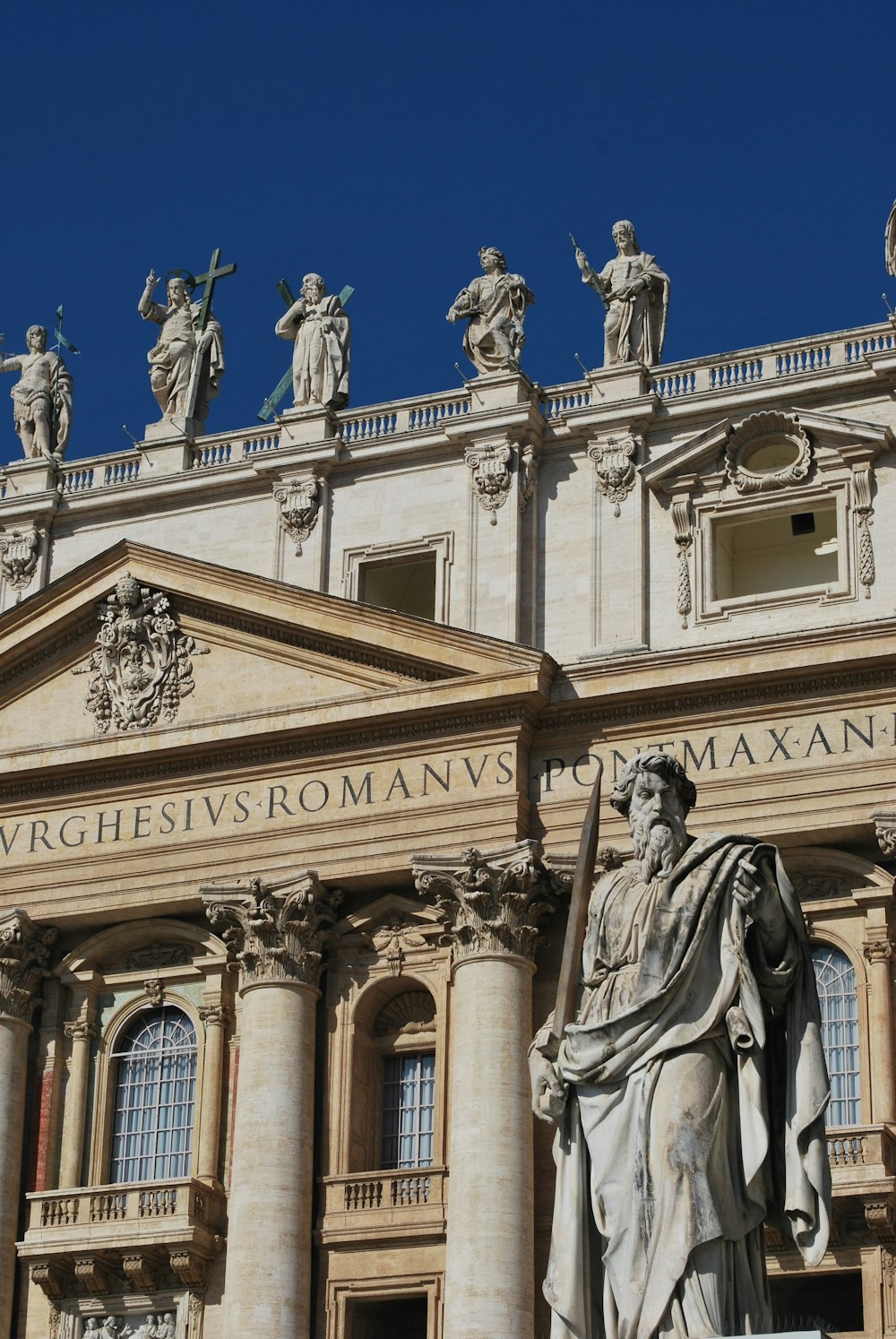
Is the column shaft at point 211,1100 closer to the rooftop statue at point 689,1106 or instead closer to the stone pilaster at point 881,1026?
the stone pilaster at point 881,1026

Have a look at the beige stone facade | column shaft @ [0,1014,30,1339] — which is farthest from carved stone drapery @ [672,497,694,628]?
column shaft @ [0,1014,30,1339]

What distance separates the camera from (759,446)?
30.8 m

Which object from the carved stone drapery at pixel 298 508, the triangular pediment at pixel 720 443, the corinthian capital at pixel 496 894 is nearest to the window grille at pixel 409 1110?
the corinthian capital at pixel 496 894

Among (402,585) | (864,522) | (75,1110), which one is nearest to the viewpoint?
(864,522)

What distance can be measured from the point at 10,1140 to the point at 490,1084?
647 centimetres

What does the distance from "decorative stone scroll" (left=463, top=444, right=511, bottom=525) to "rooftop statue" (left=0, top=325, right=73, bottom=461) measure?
270 inches

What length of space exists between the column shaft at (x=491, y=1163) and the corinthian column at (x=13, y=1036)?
571 centimetres

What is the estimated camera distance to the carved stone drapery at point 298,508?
1289 inches

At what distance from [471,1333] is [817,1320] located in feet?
12.1

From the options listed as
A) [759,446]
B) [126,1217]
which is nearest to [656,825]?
[126,1217]

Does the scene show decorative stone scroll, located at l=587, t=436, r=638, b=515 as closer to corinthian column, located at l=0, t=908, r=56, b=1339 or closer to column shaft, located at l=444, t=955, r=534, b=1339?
column shaft, located at l=444, t=955, r=534, b=1339

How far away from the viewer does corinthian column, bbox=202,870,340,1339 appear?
28.2 meters

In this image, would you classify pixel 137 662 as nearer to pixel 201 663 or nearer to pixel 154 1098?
pixel 201 663

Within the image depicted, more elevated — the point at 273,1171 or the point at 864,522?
the point at 864,522
